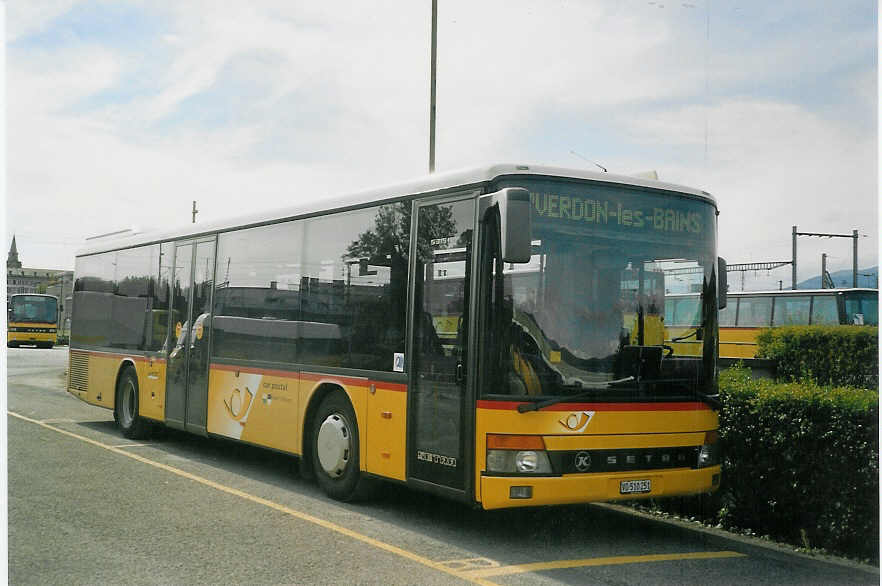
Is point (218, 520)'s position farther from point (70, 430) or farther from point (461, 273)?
point (70, 430)

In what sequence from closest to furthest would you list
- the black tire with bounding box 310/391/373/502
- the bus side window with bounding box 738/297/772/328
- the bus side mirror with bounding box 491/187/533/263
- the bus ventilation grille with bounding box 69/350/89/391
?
the bus side mirror with bounding box 491/187/533/263
the black tire with bounding box 310/391/373/502
the bus ventilation grille with bounding box 69/350/89/391
the bus side window with bounding box 738/297/772/328

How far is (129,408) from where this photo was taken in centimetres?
1409

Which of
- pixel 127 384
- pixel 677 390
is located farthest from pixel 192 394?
pixel 677 390

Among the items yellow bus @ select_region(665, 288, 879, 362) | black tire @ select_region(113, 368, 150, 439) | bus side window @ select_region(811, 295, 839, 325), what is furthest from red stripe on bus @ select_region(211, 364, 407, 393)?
bus side window @ select_region(811, 295, 839, 325)

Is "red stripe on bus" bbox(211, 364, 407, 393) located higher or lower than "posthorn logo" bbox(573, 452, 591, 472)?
higher

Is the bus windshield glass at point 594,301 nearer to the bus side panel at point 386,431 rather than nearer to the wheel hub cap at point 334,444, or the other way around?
the bus side panel at point 386,431

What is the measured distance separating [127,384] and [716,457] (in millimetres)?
9373

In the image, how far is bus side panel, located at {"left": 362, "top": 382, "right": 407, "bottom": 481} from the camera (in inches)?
319

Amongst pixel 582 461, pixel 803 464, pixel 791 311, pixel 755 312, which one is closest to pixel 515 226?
pixel 582 461

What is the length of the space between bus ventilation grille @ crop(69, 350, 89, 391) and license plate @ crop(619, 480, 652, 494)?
1092cm

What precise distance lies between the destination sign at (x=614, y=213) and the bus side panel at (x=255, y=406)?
372 centimetres

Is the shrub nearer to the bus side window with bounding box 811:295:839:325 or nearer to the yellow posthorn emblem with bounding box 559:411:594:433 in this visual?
the yellow posthorn emblem with bounding box 559:411:594:433

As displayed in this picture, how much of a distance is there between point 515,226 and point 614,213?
1.12 m

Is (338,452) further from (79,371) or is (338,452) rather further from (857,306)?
(857,306)
